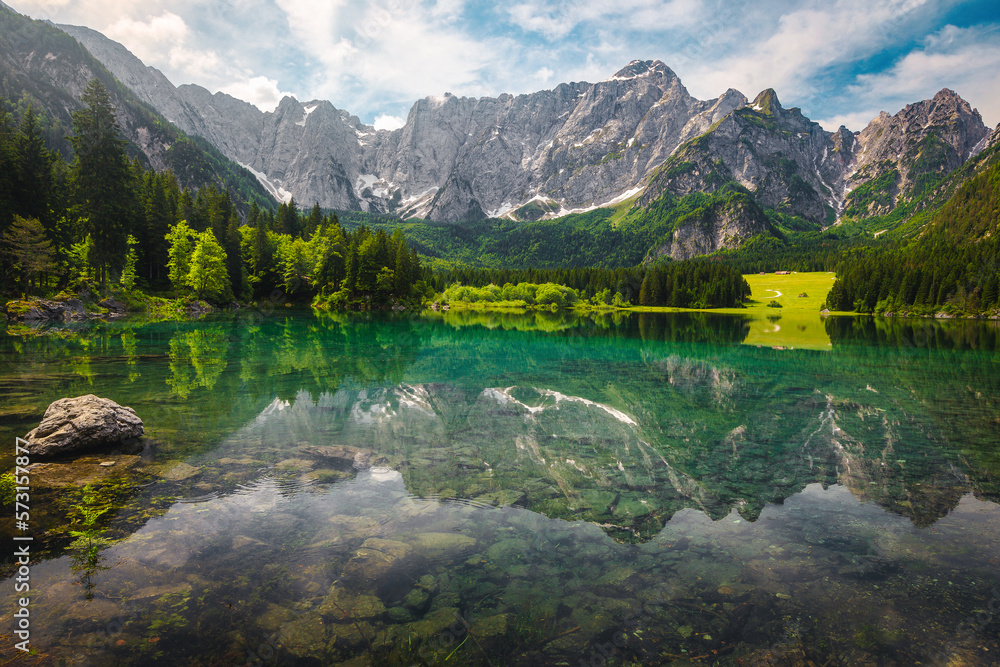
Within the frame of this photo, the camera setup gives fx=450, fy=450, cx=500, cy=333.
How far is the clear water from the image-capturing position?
6207mm

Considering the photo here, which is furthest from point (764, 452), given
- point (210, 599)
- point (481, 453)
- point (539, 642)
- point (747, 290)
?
point (747, 290)

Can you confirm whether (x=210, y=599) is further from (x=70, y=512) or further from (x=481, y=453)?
(x=481, y=453)

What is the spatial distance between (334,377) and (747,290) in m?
173

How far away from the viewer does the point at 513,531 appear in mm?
9344

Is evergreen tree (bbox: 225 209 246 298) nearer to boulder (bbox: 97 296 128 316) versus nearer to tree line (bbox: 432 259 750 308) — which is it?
boulder (bbox: 97 296 128 316)

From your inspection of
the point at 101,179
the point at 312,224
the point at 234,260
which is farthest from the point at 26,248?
the point at 312,224

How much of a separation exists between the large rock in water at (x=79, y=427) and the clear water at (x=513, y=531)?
2.34 ft

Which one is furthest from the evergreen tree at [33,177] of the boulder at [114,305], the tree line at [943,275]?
the tree line at [943,275]

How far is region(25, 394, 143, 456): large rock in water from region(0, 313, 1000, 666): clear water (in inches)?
28.1

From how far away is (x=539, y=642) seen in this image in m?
6.19

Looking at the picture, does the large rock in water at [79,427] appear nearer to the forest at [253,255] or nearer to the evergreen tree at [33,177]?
the forest at [253,255]

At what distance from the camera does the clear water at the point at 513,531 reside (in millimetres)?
6207

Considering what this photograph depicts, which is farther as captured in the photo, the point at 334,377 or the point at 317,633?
the point at 334,377

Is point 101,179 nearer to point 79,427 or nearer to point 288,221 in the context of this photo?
point 288,221
